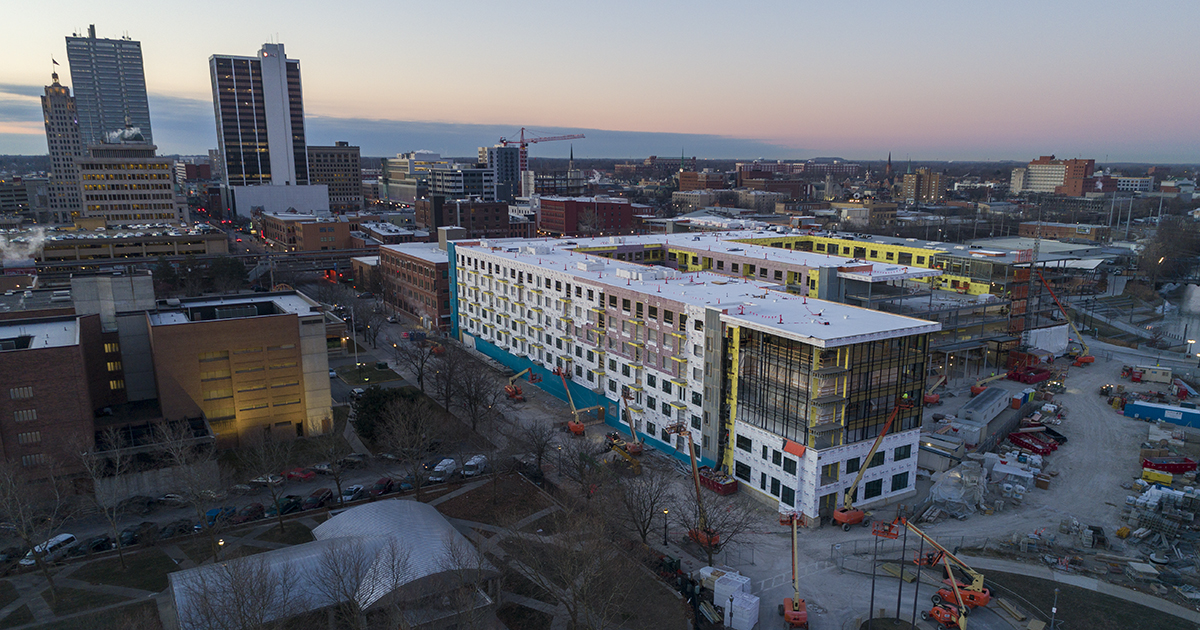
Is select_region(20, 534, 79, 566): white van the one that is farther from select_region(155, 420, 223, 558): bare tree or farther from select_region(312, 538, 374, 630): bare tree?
select_region(312, 538, 374, 630): bare tree

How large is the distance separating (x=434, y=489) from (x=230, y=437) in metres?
21.9

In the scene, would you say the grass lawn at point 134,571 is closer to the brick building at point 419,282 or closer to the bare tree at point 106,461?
the bare tree at point 106,461

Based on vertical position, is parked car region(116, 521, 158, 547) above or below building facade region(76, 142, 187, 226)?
below

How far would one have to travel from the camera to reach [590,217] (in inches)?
6850

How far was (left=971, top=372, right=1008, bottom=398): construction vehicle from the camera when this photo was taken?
70.0 m

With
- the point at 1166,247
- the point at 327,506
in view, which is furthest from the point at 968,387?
the point at 1166,247

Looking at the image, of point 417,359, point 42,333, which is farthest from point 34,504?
point 417,359

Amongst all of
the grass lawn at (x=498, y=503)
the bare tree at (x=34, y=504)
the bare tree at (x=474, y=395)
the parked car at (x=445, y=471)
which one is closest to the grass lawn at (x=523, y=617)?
the grass lawn at (x=498, y=503)

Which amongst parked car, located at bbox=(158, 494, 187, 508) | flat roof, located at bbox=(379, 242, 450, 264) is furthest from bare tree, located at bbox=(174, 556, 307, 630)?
flat roof, located at bbox=(379, 242, 450, 264)

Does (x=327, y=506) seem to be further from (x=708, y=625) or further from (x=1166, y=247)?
(x=1166, y=247)

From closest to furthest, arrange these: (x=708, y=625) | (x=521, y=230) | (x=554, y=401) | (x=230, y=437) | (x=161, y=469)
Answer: (x=708, y=625) → (x=161, y=469) → (x=230, y=437) → (x=554, y=401) → (x=521, y=230)

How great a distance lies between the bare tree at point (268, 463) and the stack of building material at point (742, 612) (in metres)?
28.8

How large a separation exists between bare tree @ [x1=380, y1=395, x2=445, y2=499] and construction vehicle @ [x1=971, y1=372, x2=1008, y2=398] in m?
54.3

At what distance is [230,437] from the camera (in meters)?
58.2
